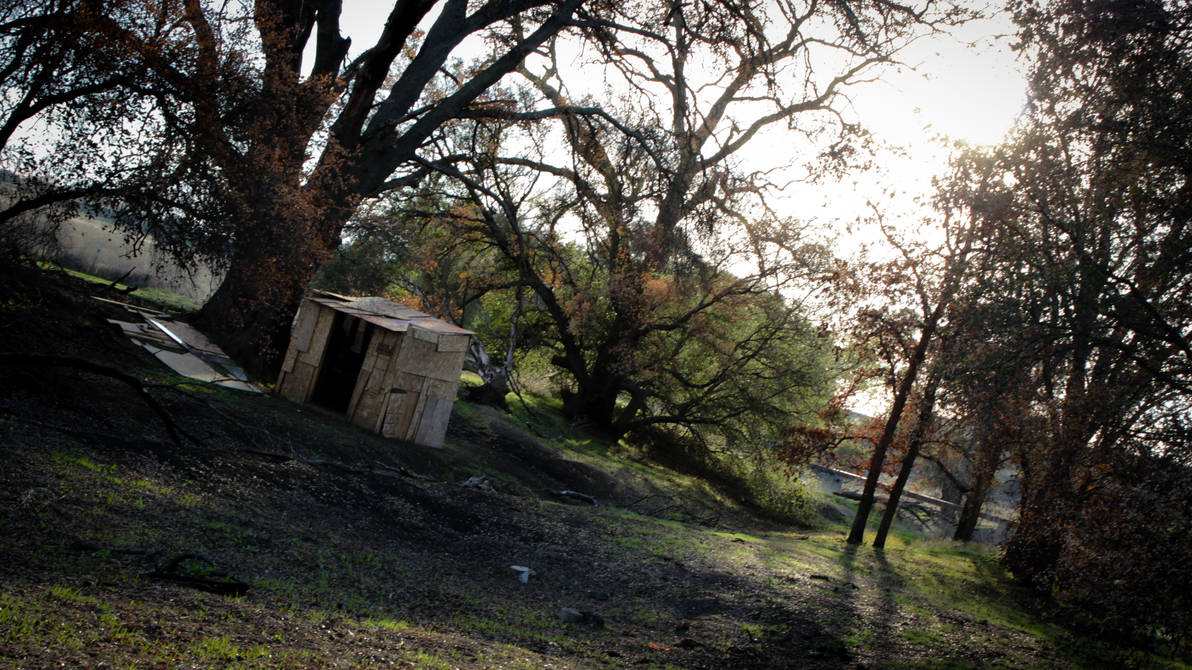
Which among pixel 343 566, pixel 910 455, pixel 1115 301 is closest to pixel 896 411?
pixel 910 455

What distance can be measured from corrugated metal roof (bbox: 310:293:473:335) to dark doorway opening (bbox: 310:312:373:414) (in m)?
0.43

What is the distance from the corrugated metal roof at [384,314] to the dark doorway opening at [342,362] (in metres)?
0.43

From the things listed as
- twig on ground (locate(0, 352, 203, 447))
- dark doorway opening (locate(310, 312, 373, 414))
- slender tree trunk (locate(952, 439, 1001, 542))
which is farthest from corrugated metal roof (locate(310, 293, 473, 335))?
slender tree trunk (locate(952, 439, 1001, 542))

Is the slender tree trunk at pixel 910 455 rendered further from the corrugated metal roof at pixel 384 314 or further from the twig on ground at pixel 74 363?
the twig on ground at pixel 74 363

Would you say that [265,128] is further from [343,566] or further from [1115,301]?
[1115,301]

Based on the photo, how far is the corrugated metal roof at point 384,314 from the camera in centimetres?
1342

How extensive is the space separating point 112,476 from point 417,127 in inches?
383

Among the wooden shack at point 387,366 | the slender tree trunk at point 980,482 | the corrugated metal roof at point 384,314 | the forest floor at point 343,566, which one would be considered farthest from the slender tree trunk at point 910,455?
the corrugated metal roof at point 384,314

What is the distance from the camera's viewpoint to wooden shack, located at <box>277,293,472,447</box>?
44.4 ft

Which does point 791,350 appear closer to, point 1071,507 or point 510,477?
point 510,477

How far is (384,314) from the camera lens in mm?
14078

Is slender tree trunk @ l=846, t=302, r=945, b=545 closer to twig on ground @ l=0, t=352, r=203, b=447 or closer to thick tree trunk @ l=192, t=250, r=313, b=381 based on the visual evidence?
thick tree trunk @ l=192, t=250, r=313, b=381

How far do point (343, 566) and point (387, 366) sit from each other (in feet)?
22.5

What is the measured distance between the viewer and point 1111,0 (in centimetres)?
819
